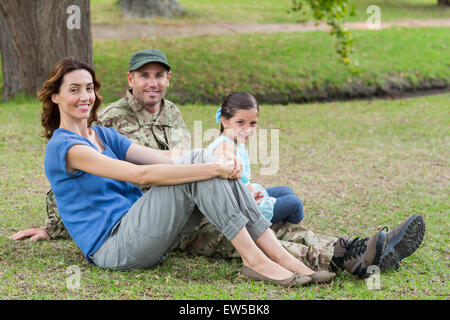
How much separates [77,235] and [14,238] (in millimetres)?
1009

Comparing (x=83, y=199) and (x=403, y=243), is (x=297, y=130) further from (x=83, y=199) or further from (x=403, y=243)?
(x=83, y=199)

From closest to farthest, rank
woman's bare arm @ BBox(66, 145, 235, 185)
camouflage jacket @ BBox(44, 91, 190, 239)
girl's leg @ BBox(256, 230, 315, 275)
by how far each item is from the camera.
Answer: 1. woman's bare arm @ BBox(66, 145, 235, 185)
2. girl's leg @ BBox(256, 230, 315, 275)
3. camouflage jacket @ BBox(44, 91, 190, 239)

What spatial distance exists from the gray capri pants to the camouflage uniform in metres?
0.41

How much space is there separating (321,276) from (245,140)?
1.06 m

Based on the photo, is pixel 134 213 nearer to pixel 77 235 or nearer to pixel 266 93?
pixel 77 235

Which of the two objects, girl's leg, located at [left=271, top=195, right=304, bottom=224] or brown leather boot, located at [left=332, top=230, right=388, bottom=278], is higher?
girl's leg, located at [left=271, top=195, right=304, bottom=224]

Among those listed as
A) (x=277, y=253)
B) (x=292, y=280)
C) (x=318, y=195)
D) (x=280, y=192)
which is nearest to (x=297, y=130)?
(x=318, y=195)

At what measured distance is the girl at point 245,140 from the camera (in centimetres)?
391

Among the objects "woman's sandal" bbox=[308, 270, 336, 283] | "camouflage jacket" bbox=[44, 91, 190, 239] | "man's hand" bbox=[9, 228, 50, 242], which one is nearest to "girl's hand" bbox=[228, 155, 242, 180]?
"woman's sandal" bbox=[308, 270, 336, 283]

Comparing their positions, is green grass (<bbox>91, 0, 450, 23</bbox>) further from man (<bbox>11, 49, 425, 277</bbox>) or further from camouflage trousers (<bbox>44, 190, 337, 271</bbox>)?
camouflage trousers (<bbox>44, 190, 337, 271</bbox>)

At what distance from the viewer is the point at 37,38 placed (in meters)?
9.57

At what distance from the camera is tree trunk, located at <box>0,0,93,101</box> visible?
9.26 m

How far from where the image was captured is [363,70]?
13.3 metres
